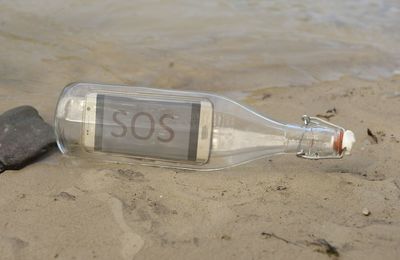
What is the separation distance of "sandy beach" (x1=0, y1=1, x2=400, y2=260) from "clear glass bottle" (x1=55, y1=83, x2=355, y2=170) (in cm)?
9

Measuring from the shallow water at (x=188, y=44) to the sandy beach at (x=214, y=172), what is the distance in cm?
2

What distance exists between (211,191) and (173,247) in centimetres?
32

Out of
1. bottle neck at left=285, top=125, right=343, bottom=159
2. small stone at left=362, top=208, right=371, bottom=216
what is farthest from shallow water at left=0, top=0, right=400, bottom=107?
small stone at left=362, top=208, right=371, bottom=216

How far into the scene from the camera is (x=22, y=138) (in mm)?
1758

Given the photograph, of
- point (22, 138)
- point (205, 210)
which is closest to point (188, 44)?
point (22, 138)

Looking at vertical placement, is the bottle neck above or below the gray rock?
above

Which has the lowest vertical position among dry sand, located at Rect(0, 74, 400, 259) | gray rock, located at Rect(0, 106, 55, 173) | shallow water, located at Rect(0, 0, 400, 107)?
dry sand, located at Rect(0, 74, 400, 259)

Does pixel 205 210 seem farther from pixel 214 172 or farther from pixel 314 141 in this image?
pixel 314 141

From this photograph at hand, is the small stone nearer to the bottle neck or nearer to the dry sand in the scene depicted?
the dry sand

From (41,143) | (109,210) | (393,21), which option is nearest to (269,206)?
(109,210)

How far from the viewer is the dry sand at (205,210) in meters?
1.31

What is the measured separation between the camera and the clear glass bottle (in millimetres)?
1562

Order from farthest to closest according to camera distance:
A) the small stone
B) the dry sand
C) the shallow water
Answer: the shallow water → the small stone → the dry sand

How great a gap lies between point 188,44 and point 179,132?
2072 mm
